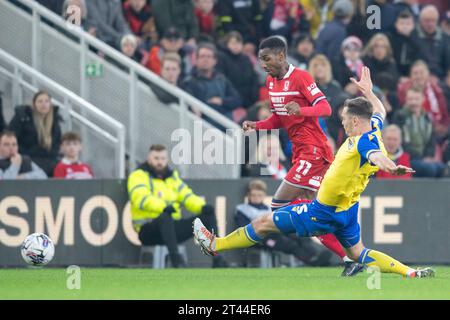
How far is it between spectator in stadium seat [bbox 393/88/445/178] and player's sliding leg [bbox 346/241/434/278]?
223 inches

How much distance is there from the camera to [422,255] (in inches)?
623

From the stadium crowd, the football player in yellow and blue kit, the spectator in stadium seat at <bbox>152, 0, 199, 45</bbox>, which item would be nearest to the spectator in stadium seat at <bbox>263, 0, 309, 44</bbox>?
the stadium crowd

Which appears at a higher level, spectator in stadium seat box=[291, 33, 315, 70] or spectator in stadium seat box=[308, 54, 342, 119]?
spectator in stadium seat box=[291, 33, 315, 70]

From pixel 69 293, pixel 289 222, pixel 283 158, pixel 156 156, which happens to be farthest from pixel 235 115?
pixel 69 293

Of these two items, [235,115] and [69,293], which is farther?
[235,115]

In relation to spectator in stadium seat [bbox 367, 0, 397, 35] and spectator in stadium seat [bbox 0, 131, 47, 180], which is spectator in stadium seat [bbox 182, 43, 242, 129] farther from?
spectator in stadium seat [bbox 367, 0, 397, 35]

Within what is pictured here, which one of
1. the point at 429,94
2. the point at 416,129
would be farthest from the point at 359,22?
the point at 416,129

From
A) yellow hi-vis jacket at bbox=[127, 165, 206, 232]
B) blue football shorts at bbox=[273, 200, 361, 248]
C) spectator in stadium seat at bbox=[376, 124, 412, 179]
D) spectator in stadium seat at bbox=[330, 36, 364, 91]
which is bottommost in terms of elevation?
blue football shorts at bbox=[273, 200, 361, 248]

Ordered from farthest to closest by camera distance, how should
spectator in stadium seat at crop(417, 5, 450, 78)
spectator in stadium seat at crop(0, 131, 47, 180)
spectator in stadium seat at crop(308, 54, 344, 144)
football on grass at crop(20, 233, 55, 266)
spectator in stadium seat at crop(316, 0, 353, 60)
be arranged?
spectator in stadium seat at crop(417, 5, 450, 78), spectator in stadium seat at crop(316, 0, 353, 60), spectator in stadium seat at crop(308, 54, 344, 144), spectator in stadium seat at crop(0, 131, 47, 180), football on grass at crop(20, 233, 55, 266)

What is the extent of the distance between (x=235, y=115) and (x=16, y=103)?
3138 mm

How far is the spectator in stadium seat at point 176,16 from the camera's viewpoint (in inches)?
736

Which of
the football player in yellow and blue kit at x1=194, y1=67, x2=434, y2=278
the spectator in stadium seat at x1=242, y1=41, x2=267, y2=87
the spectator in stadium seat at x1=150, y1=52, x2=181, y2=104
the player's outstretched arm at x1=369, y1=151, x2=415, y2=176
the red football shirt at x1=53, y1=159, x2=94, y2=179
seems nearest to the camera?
the player's outstretched arm at x1=369, y1=151, x2=415, y2=176

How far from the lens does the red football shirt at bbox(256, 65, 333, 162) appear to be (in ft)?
41.8

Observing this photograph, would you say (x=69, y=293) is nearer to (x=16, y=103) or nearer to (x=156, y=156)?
(x=156, y=156)
